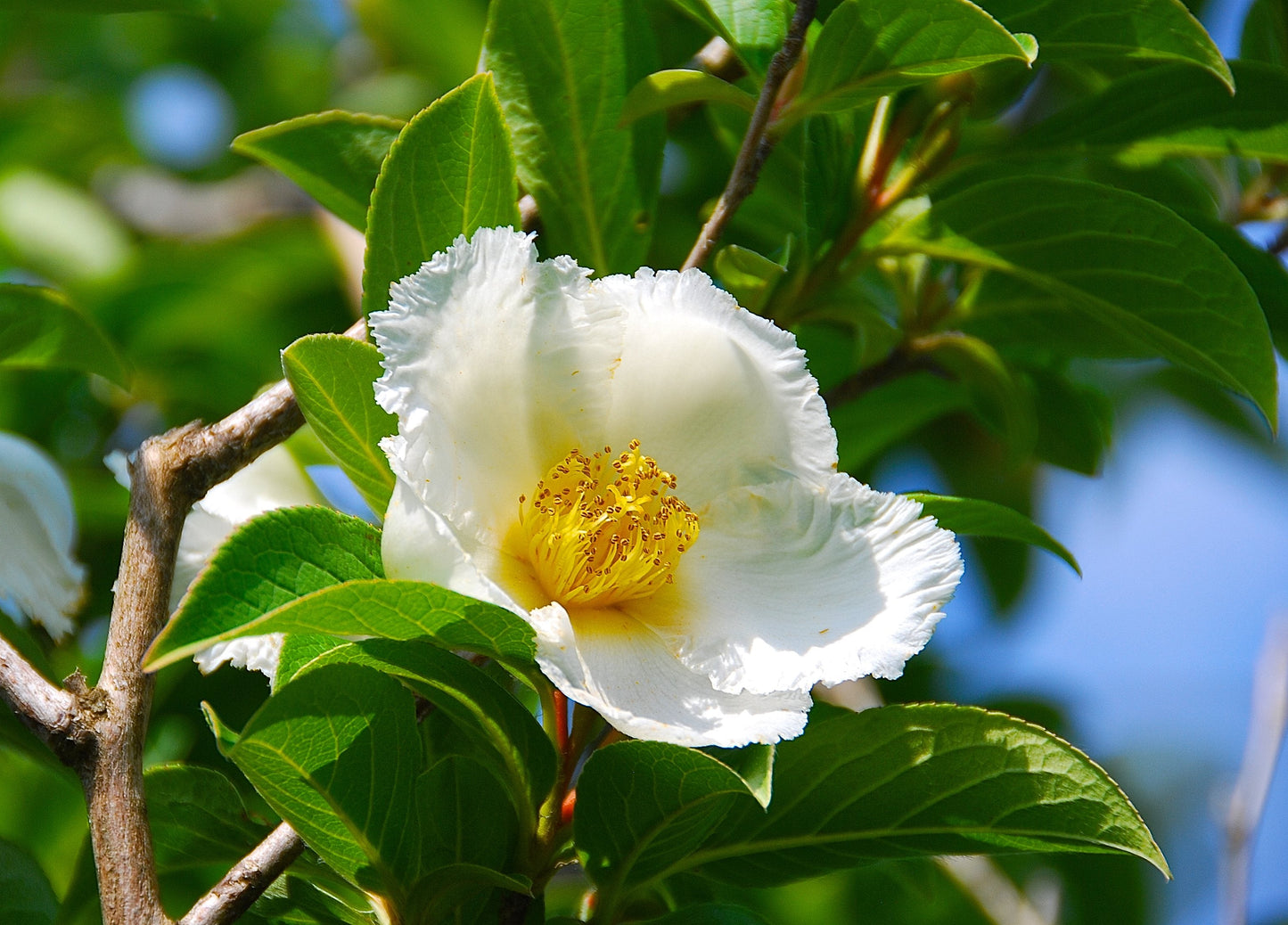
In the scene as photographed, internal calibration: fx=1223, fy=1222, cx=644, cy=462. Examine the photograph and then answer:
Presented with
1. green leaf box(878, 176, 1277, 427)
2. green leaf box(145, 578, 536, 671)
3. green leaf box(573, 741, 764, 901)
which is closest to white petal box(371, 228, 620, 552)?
green leaf box(145, 578, 536, 671)

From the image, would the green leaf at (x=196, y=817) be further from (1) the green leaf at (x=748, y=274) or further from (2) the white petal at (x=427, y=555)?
(1) the green leaf at (x=748, y=274)

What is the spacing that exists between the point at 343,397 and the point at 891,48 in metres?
0.54

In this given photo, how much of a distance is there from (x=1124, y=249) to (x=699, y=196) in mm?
A: 1033

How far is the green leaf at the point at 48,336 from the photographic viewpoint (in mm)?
1231

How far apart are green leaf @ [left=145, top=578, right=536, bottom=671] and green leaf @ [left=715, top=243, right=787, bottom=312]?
0.41m

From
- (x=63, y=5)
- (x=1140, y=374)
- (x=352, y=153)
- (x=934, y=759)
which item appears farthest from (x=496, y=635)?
(x=1140, y=374)

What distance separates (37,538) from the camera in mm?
1235

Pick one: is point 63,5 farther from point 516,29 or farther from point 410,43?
point 410,43

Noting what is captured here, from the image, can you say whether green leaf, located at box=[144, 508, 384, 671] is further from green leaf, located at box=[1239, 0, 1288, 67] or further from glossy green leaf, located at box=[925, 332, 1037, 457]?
green leaf, located at box=[1239, 0, 1288, 67]

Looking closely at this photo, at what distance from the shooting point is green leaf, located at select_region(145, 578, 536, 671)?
2.32 feet

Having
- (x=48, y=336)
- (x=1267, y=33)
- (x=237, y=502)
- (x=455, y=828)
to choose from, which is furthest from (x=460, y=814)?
(x=1267, y=33)

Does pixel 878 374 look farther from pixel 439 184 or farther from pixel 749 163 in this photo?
pixel 439 184

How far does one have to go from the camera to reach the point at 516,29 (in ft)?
3.69

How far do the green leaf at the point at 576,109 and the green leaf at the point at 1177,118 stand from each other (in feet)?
1.50
